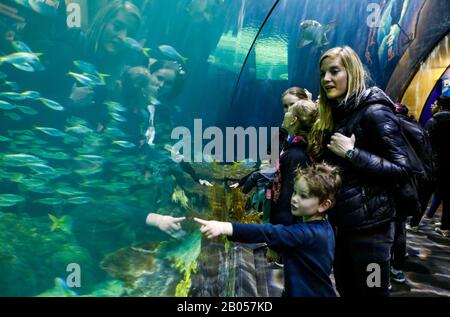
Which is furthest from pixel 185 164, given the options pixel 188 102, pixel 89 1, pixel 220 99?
pixel 220 99

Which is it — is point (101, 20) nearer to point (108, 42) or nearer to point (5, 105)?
point (108, 42)

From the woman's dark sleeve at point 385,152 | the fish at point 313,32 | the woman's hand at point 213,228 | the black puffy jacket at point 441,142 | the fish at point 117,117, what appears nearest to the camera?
the woman's hand at point 213,228

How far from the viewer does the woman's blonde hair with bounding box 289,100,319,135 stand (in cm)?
215

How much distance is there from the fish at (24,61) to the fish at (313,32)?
4689 millimetres

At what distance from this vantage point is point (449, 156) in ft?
15.4

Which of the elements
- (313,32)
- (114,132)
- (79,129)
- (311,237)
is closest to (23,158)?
(79,129)

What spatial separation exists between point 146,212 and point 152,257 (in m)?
0.27

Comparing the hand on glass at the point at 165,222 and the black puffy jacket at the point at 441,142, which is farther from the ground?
the black puffy jacket at the point at 441,142

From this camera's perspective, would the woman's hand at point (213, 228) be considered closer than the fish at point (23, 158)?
Yes

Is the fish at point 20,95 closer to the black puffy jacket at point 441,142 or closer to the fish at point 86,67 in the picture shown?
the fish at point 86,67

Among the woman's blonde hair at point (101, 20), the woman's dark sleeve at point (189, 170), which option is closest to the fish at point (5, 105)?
the woman's blonde hair at point (101, 20)

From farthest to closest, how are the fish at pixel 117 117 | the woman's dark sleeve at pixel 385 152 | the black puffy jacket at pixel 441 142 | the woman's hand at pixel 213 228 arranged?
1. the black puffy jacket at pixel 441 142
2. the fish at pixel 117 117
3. the woman's dark sleeve at pixel 385 152
4. the woman's hand at pixel 213 228

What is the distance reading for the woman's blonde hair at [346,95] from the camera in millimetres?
1769
